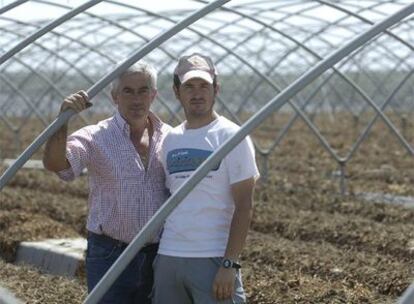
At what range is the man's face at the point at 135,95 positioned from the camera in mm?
4309

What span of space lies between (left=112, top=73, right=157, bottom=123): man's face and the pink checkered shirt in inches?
4.1

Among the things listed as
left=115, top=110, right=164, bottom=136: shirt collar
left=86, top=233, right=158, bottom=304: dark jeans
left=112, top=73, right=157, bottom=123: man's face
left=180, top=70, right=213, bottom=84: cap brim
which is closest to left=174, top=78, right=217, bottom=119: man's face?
left=180, top=70, right=213, bottom=84: cap brim

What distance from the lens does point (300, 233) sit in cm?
862

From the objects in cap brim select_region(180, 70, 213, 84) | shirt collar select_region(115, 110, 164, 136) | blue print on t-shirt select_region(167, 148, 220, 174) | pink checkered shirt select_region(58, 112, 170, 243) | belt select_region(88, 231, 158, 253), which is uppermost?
cap brim select_region(180, 70, 213, 84)

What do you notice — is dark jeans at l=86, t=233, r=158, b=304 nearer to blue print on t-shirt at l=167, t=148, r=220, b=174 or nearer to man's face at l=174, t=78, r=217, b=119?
blue print on t-shirt at l=167, t=148, r=220, b=174

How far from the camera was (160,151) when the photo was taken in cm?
425

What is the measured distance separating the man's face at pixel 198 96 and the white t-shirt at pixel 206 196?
8cm

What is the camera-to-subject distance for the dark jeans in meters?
4.33

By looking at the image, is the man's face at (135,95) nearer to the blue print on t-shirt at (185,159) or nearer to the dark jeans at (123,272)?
the blue print on t-shirt at (185,159)

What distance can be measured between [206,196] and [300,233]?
4775mm

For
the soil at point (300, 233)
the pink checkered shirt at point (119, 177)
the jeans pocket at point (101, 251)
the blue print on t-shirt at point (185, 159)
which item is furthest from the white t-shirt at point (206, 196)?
the soil at point (300, 233)

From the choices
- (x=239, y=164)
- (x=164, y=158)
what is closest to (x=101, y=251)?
(x=164, y=158)

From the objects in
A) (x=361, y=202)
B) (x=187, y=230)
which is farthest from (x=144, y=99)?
(x=361, y=202)

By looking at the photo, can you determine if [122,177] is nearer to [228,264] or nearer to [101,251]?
[101,251]
